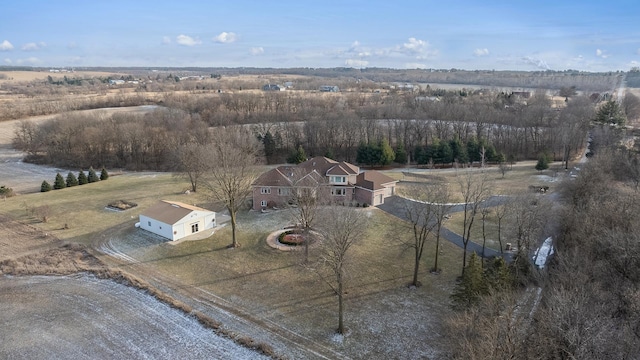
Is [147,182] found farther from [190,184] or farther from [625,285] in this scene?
[625,285]

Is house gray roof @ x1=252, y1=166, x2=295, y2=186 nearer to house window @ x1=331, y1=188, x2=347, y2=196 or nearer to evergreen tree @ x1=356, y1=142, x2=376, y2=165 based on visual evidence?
house window @ x1=331, y1=188, x2=347, y2=196

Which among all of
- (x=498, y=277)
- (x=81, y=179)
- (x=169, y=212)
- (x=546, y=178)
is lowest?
(x=81, y=179)

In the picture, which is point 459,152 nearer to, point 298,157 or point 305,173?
point 298,157

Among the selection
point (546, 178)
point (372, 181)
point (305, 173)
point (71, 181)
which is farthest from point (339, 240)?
point (71, 181)

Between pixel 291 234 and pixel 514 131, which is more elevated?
pixel 514 131

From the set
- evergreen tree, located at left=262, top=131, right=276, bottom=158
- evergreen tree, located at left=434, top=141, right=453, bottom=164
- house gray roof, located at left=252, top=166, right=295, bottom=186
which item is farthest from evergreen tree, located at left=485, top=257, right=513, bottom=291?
evergreen tree, located at left=262, top=131, right=276, bottom=158

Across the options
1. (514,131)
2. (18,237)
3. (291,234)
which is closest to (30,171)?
(18,237)

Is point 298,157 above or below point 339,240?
below
